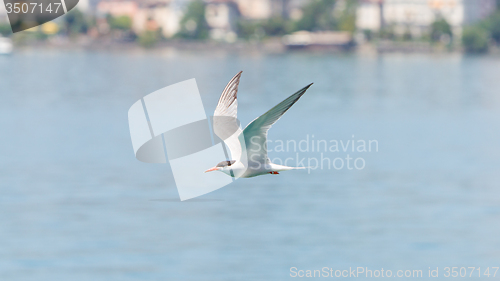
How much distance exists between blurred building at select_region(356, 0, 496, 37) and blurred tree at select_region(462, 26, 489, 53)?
25978 millimetres

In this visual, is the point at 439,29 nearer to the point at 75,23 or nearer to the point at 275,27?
the point at 275,27

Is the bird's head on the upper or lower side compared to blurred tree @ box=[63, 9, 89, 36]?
upper

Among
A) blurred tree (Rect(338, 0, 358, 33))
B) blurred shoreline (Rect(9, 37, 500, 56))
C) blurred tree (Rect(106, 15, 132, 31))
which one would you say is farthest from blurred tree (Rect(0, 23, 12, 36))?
blurred tree (Rect(338, 0, 358, 33))

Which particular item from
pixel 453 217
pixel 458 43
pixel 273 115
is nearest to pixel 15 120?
pixel 453 217

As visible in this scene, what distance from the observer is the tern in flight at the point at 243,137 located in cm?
812

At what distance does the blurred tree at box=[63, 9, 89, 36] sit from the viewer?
186350 mm

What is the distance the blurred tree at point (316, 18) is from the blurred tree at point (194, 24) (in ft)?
64.8

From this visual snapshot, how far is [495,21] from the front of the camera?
16138 cm

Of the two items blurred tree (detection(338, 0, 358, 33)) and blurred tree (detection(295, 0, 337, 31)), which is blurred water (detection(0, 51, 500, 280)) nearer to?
blurred tree (detection(338, 0, 358, 33))

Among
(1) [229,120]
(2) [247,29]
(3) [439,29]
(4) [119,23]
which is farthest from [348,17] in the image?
(1) [229,120]

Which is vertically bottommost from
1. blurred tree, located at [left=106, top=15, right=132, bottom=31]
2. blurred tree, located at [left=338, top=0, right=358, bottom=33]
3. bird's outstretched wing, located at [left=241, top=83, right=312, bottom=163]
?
blurred tree, located at [left=338, top=0, right=358, bottom=33]

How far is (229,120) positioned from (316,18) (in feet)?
574

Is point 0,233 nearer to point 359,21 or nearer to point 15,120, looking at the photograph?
point 15,120

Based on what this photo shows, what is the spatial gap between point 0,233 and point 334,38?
515ft
